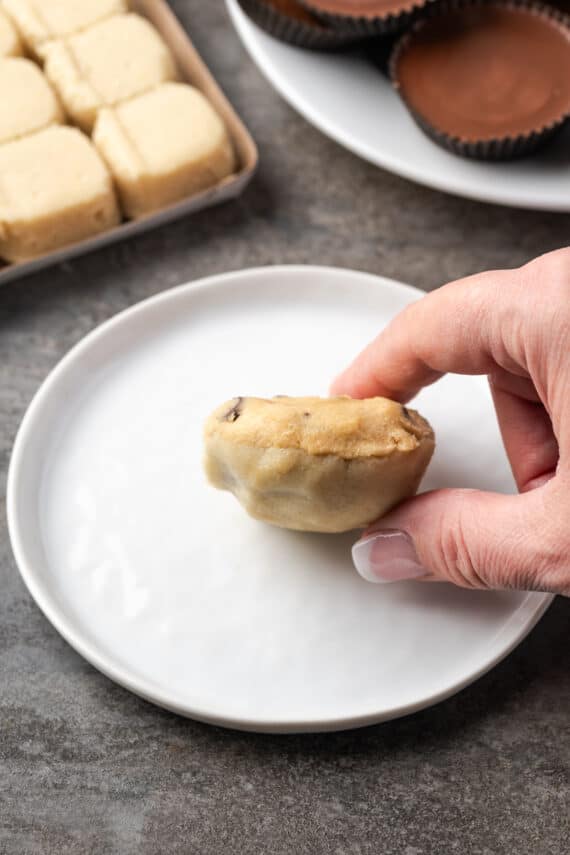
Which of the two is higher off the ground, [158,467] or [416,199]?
[416,199]

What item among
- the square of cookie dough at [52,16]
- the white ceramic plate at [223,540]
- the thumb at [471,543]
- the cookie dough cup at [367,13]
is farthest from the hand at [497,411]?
the square of cookie dough at [52,16]

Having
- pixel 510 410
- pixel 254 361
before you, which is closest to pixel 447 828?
pixel 510 410

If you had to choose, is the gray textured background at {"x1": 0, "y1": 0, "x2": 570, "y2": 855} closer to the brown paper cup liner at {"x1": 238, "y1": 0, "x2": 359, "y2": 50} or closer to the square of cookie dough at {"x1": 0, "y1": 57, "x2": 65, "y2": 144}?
the square of cookie dough at {"x1": 0, "y1": 57, "x2": 65, "y2": 144}

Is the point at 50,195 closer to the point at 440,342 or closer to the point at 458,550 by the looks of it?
the point at 440,342

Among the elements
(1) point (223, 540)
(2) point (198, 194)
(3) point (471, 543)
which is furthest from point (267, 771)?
(2) point (198, 194)

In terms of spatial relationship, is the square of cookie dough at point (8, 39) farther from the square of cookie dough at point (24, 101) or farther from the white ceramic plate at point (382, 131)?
the white ceramic plate at point (382, 131)

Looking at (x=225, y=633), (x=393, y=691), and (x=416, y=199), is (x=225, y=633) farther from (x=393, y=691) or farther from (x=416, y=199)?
(x=416, y=199)

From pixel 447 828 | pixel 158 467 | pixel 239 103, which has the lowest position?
pixel 447 828
